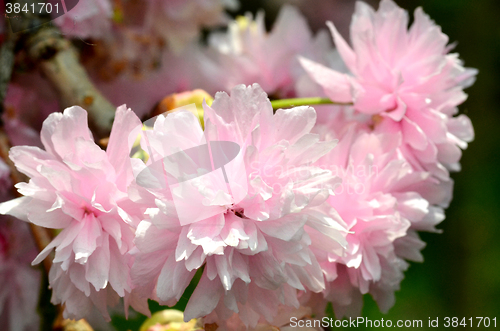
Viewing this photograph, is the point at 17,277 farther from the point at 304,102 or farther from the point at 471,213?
the point at 471,213

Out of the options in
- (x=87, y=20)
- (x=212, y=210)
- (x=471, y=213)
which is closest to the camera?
(x=212, y=210)

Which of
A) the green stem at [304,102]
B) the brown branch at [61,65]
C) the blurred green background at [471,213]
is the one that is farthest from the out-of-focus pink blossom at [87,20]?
the blurred green background at [471,213]

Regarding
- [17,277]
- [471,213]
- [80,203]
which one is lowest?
[471,213]

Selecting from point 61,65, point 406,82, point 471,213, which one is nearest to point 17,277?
point 61,65

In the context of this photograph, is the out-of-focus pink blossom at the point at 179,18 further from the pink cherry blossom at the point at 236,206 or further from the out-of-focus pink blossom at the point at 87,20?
the pink cherry blossom at the point at 236,206

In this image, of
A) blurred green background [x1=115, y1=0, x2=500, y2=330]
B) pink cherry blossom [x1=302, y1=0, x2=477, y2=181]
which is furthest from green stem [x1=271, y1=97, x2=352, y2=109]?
blurred green background [x1=115, y1=0, x2=500, y2=330]

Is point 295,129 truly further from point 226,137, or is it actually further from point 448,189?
point 448,189

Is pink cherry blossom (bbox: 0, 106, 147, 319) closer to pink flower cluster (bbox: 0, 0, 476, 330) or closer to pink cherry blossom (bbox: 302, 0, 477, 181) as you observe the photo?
pink flower cluster (bbox: 0, 0, 476, 330)
